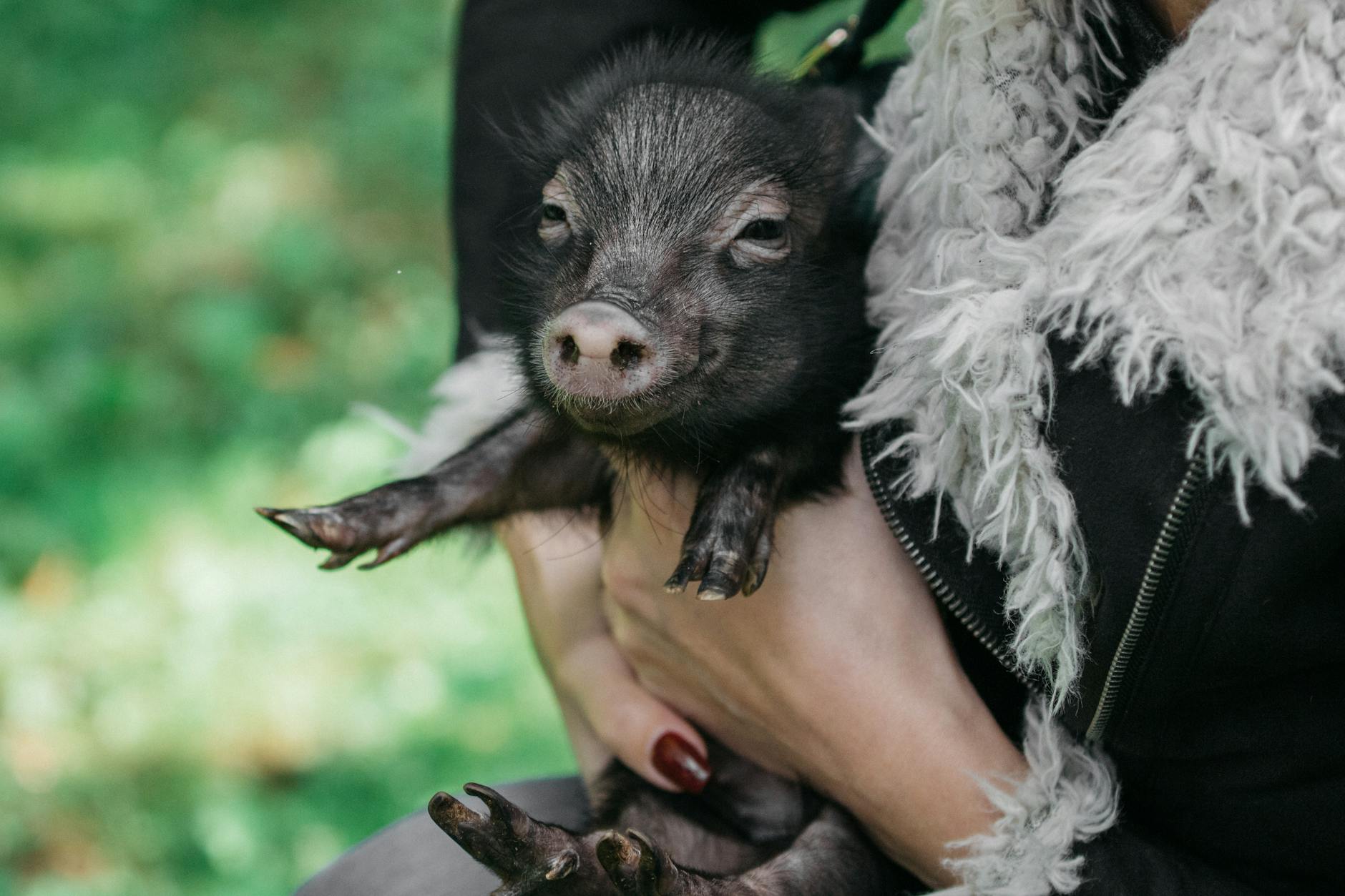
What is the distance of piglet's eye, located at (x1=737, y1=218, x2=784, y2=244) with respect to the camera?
1268 mm

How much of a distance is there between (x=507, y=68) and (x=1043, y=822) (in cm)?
121

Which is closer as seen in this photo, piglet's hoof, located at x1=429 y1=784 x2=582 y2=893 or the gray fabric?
piglet's hoof, located at x1=429 y1=784 x2=582 y2=893

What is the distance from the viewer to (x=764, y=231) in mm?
1282

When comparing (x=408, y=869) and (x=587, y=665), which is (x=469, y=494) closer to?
(x=587, y=665)

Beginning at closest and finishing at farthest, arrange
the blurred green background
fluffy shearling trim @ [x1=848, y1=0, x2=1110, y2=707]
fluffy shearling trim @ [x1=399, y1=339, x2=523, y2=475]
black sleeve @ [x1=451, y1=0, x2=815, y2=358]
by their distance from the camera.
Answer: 1. fluffy shearling trim @ [x1=848, y1=0, x2=1110, y2=707]
2. fluffy shearling trim @ [x1=399, y1=339, x2=523, y2=475]
3. black sleeve @ [x1=451, y1=0, x2=815, y2=358]
4. the blurred green background

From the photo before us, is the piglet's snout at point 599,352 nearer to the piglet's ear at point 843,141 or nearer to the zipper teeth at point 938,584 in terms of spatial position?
the zipper teeth at point 938,584

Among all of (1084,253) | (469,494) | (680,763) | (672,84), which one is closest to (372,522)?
(469,494)

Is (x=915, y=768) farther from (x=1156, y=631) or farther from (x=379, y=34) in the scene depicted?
(x=379, y=34)

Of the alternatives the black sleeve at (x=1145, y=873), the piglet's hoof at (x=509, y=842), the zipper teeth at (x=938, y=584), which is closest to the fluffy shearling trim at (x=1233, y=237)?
the zipper teeth at (x=938, y=584)

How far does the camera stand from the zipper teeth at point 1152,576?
2.98ft

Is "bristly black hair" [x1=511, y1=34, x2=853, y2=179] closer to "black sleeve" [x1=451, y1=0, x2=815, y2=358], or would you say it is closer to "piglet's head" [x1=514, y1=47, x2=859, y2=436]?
"piglet's head" [x1=514, y1=47, x2=859, y2=436]

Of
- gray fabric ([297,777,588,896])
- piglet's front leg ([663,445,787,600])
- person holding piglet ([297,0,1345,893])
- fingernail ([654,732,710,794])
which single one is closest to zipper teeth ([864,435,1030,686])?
person holding piglet ([297,0,1345,893])

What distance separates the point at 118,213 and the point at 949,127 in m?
2.91

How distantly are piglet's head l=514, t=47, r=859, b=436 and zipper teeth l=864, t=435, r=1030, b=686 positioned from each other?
6.1 inches
